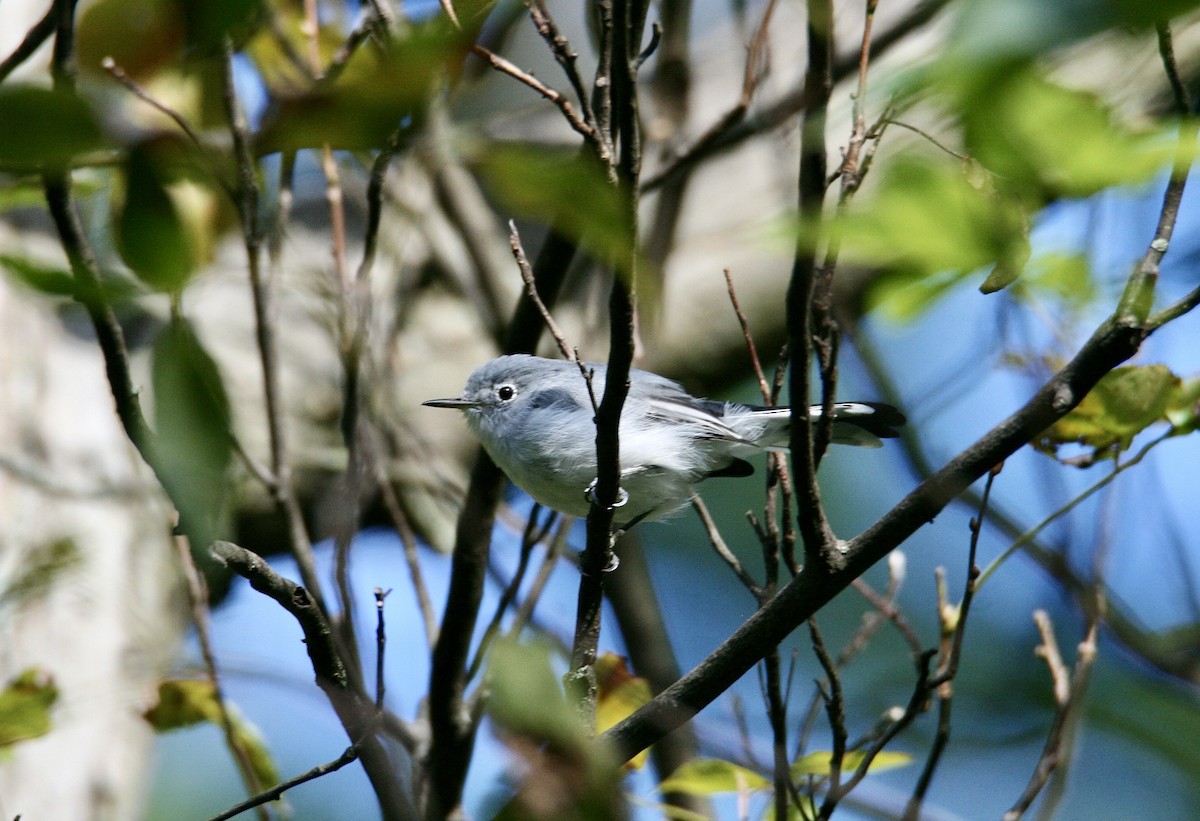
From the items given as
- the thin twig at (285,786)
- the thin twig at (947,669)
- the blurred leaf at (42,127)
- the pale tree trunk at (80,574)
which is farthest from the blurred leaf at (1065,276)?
the pale tree trunk at (80,574)

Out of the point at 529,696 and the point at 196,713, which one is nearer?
the point at 529,696

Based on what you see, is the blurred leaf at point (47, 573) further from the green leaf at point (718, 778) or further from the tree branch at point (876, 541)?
the green leaf at point (718, 778)

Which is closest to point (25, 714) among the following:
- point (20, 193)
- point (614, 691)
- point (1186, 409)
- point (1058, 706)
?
point (20, 193)

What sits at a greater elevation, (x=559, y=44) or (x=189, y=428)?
(x=559, y=44)

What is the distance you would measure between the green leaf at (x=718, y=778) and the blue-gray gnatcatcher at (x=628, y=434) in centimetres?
71

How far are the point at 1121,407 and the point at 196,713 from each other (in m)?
1.93

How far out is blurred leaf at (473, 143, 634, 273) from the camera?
1.48 feet

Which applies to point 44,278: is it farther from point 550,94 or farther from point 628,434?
point 628,434

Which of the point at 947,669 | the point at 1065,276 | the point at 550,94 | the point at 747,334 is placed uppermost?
the point at 550,94

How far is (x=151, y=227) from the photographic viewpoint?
57 centimetres

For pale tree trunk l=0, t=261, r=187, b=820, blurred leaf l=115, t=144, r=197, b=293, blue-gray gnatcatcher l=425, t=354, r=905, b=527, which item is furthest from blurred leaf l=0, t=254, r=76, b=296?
pale tree trunk l=0, t=261, r=187, b=820

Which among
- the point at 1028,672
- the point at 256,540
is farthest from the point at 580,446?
the point at 1028,672

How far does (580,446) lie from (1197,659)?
1728 mm

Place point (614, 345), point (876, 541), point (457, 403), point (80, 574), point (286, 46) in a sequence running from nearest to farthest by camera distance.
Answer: point (614, 345) < point (876, 541) < point (286, 46) < point (457, 403) < point (80, 574)
